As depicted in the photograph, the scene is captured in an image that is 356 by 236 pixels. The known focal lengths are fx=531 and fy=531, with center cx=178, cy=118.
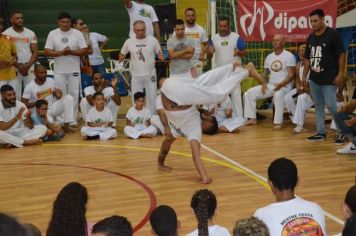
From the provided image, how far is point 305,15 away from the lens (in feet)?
31.1

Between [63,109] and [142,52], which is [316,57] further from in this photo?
[63,109]

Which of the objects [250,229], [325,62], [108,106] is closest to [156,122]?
[108,106]

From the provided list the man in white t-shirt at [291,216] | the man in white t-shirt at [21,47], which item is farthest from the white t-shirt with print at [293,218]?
the man in white t-shirt at [21,47]

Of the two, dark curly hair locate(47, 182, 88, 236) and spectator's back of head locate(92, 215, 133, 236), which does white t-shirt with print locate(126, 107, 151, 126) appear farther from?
spectator's back of head locate(92, 215, 133, 236)

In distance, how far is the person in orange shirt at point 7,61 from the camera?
838 centimetres

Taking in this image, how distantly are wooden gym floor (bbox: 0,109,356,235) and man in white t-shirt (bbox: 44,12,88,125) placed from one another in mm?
1111

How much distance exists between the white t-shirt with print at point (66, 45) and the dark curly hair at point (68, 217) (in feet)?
21.0

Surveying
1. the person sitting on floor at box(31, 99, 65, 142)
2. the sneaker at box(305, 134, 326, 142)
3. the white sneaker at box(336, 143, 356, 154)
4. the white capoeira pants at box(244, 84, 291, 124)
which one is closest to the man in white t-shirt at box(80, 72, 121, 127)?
the person sitting on floor at box(31, 99, 65, 142)

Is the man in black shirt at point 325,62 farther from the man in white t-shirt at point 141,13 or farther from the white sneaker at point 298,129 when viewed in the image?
the man in white t-shirt at point 141,13

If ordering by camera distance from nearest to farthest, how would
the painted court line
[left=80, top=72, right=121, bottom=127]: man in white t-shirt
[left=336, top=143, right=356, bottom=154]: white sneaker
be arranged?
the painted court line < [left=336, top=143, right=356, bottom=154]: white sneaker < [left=80, top=72, right=121, bottom=127]: man in white t-shirt

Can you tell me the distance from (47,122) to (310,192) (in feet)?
15.2

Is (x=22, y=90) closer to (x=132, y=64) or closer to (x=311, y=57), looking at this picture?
(x=132, y=64)

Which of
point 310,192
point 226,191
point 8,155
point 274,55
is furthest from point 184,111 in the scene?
point 274,55

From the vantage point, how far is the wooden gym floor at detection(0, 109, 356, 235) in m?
4.88
